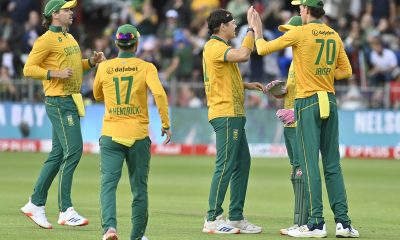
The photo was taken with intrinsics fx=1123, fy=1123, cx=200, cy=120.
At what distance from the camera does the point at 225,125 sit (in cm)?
1391

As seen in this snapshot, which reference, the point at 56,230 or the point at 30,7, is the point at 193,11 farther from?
the point at 56,230

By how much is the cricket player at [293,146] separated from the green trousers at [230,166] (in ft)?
1.82

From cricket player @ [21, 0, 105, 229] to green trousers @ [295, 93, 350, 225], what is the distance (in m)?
2.85

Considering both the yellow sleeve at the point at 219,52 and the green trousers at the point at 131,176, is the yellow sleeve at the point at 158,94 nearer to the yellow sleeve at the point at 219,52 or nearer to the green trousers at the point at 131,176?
the green trousers at the point at 131,176

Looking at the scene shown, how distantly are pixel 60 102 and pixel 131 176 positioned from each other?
269 centimetres

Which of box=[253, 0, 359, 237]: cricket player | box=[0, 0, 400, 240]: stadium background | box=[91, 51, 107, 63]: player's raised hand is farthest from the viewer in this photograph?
box=[0, 0, 400, 240]: stadium background

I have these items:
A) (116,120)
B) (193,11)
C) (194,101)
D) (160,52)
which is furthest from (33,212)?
(193,11)

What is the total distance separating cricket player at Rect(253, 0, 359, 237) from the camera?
13195 millimetres

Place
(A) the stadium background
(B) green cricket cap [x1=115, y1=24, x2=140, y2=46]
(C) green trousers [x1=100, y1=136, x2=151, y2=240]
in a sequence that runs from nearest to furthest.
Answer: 1. (C) green trousers [x1=100, y1=136, x2=151, y2=240]
2. (B) green cricket cap [x1=115, y1=24, x2=140, y2=46]
3. (A) the stadium background

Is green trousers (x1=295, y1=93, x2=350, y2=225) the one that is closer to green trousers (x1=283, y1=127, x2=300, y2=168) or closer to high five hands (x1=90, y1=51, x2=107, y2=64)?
green trousers (x1=283, y1=127, x2=300, y2=168)

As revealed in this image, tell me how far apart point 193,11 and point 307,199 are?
19.4 m

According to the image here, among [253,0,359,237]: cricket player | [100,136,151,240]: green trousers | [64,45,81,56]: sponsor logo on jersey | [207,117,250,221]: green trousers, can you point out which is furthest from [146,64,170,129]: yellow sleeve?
[64,45,81,56]: sponsor logo on jersey

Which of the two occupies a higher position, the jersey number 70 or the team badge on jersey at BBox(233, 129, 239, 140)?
the jersey number 70

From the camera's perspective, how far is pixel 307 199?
13.5 metres
